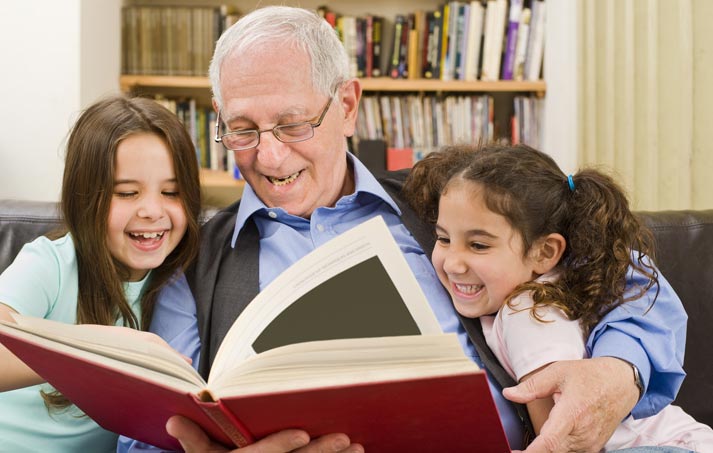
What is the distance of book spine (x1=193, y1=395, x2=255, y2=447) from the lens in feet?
2.78

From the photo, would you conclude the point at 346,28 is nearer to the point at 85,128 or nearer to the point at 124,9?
the point at 124,9

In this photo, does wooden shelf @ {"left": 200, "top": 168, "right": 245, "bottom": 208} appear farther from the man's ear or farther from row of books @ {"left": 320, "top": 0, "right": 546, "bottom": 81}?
the man's ear

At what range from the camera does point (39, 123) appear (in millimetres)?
3199

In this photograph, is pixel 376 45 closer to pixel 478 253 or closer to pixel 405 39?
pixel 405 39

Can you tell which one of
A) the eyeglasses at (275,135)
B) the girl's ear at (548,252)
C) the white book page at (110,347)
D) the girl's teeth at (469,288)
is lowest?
the girl's teeth at (469,288)

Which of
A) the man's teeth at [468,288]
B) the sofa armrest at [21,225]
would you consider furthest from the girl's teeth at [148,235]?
the man's teeth at [468,288]

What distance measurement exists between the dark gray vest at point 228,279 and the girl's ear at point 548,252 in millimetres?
163

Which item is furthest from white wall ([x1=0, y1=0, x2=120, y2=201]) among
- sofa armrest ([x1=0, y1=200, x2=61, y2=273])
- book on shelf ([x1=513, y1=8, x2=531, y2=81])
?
book on shelf ([x1=513, y1=8, x2=531, y2=81])

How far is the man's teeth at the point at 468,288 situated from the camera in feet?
4.50

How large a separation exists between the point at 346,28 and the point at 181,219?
7.47ft

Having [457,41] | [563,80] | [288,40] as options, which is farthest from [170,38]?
[288,40]

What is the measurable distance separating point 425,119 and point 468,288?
234cm

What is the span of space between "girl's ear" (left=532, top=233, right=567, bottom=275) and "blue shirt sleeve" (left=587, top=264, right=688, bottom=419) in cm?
14

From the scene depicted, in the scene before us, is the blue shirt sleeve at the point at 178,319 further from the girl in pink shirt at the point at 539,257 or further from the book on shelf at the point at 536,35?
the book on shelf at the point at 536,35
